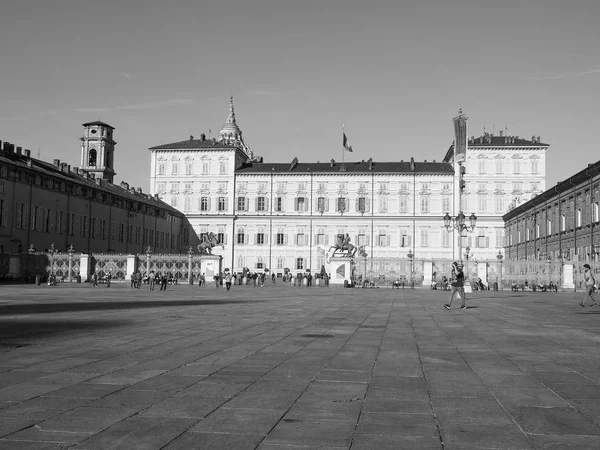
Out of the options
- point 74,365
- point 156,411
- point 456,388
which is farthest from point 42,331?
point 456,388

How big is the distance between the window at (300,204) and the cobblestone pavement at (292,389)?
78.2 metres

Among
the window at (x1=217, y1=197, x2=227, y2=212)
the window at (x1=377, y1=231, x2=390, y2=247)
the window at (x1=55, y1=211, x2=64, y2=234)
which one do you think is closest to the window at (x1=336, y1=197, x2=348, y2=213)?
the window at (x1=377, y1=231, x2=390, y2=247)

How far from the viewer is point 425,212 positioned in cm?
8988

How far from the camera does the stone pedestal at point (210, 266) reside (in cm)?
5509

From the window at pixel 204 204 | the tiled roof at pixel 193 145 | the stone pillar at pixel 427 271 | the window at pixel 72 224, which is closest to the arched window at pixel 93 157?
the tiled roof at pixel 193 145

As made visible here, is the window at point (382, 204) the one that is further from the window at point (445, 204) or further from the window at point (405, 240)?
the window at point (445, 204)

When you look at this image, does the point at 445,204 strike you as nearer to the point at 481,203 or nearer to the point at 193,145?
the point at 481,203

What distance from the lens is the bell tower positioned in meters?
85.1

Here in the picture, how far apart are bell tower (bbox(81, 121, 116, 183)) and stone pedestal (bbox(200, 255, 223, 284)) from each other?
35.2 meters

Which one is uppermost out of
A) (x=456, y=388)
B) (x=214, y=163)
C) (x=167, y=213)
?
(x=214, y=163)

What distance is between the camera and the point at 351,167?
3716 inches

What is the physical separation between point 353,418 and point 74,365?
438 cm

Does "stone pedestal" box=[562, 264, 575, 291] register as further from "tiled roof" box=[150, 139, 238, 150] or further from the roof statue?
the roof statue

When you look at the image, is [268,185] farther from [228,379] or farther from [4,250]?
[228,379]
